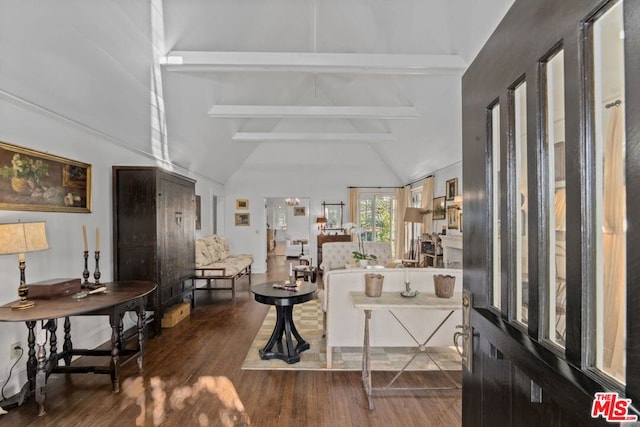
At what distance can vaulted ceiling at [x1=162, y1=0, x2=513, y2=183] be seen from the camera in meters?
3.16

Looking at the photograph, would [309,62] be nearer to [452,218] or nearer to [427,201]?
[452,218]

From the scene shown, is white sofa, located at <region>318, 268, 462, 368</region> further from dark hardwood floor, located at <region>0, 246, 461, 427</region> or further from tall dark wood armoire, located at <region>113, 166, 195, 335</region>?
tall dark wood armoire, located at <region>113, 166, 195, 335</region>

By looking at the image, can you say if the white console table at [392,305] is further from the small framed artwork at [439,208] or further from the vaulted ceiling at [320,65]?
the small framed artwork at [439,208]

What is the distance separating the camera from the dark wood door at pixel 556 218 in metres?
0.58

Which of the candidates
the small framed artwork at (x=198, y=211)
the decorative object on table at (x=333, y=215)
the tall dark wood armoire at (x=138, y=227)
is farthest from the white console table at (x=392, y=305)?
the decorative object on table at (x=333, y=215)

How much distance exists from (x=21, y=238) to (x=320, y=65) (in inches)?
113

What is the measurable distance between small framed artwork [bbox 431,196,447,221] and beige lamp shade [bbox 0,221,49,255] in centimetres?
602

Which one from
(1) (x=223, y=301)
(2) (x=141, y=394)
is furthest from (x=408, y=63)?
(1) (x=223, y=301)

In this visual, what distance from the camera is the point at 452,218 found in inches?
227

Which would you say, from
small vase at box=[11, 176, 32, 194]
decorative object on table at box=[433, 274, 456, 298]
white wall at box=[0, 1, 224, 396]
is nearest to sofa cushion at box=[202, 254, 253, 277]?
white wall at box=[0, 1, 224, 396]

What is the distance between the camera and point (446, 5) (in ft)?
10.0

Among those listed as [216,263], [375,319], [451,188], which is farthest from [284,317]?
[451,188]

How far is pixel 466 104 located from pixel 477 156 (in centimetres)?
26

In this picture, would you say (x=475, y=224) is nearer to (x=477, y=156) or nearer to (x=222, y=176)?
(x=477, y=156)
